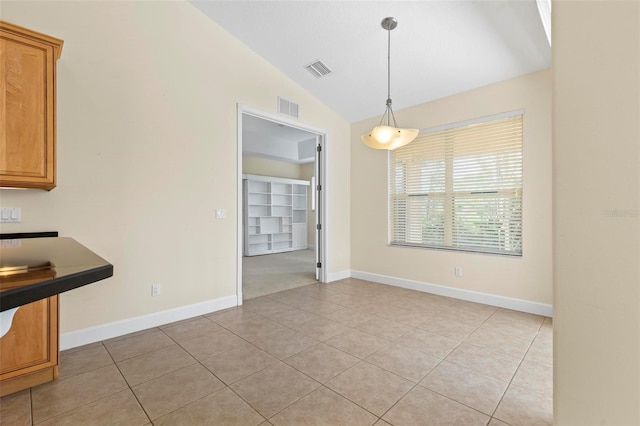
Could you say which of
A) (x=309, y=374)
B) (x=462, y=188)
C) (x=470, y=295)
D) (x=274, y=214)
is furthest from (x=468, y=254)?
(x=274, y=214)

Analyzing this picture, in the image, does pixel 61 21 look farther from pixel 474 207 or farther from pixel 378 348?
pixel 474 207

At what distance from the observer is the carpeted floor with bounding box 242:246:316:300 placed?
14.6 ft

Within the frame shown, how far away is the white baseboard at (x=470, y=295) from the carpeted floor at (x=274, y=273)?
1.26 meters

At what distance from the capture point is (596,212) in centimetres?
98

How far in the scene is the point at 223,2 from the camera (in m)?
3.12

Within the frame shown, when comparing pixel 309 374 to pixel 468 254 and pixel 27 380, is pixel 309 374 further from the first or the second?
pixel 468 254

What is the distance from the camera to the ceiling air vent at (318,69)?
12.4 ft

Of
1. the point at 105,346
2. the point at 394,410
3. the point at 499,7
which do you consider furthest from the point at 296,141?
the point at 394,410

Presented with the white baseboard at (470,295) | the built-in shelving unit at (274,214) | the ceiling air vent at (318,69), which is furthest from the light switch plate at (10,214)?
the built-in shelving unit at (274,214)

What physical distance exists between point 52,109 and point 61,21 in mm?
982

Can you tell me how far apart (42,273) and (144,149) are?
247cm

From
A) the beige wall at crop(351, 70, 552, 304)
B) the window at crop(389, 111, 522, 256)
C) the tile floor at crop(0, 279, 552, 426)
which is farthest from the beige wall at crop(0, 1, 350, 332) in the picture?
the window at crop(389, 111, 522, 256)

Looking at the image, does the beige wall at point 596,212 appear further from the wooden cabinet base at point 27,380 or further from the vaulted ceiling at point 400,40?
the wooden cabinet base at point 27,380

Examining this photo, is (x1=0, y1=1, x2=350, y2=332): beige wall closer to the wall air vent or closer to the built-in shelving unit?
the wall air vent
